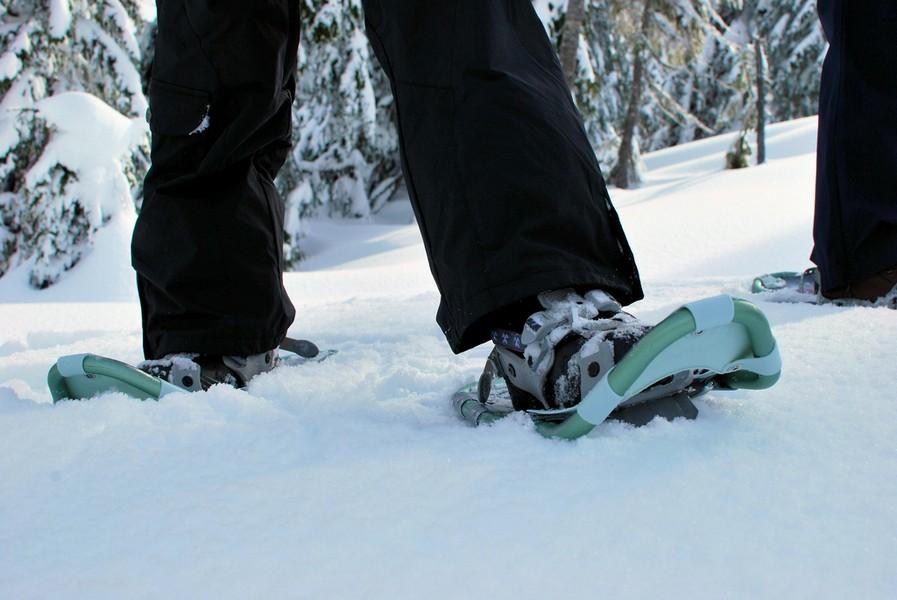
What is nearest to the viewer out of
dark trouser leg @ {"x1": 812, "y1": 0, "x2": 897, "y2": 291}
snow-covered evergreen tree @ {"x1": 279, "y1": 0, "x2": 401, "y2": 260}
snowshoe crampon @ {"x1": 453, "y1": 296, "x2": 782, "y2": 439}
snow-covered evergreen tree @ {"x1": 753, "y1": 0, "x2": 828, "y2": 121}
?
snowshoe crampon @ {"x1": 453, "y1": 296, "x2": 782, "y2": 439}

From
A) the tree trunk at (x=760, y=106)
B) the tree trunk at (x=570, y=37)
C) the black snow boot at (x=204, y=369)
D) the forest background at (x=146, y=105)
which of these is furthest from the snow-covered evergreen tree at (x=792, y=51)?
the black snow boot at (x=204, y=369)

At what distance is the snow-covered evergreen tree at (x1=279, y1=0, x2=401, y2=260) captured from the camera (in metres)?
8.87

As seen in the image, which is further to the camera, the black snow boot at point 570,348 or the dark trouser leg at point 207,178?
the dark trouser leg at point 207,178

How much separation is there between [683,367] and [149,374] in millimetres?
768

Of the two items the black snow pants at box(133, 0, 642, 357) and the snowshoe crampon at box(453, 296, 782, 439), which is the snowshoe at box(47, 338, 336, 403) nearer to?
the black snow pants at box(133, 0, 642, 357)

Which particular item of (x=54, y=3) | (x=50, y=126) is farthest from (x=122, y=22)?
(x=50, y=126)

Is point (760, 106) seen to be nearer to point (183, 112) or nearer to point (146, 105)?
point (146, 105)

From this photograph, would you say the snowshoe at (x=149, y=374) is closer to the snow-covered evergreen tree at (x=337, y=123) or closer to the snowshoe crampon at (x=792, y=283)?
the snowshoe crampon at (x=792, y=283)

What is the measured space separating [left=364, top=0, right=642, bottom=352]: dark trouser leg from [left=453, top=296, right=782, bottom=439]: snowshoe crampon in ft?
0.43

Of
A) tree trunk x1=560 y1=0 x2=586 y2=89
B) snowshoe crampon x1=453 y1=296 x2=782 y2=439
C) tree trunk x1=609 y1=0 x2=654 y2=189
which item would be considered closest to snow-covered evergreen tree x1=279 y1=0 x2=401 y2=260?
tree trunk x1=560 y1=0 x2=586 y2=89

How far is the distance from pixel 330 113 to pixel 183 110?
918 cm

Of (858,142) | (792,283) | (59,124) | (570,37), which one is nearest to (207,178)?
(858,142)

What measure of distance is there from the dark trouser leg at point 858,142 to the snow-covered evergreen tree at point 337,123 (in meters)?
7.56

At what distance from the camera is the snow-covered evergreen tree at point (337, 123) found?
29.1 ft
